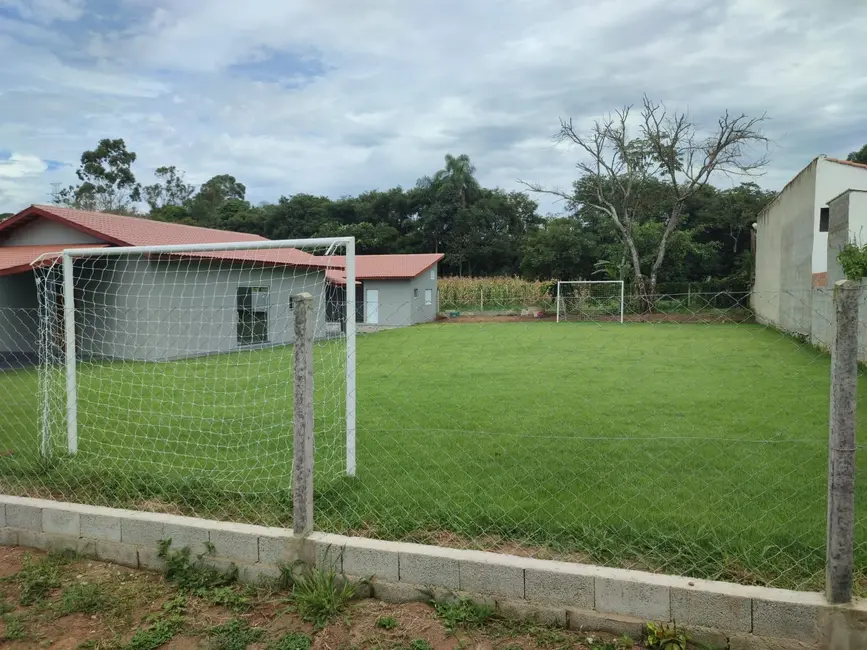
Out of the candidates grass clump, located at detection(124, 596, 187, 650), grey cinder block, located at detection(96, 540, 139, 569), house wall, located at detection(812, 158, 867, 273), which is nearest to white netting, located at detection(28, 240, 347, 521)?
grey cinder block, located at detection(96, 540, 139, 569)

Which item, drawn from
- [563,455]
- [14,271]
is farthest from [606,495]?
[14,271]

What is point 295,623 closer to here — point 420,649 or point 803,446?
point 420,649

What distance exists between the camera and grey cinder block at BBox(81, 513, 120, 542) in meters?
3.62

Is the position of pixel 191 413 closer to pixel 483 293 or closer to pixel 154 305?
pixel 154 305

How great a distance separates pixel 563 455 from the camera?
532 centimetres

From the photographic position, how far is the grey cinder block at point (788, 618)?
258 cm

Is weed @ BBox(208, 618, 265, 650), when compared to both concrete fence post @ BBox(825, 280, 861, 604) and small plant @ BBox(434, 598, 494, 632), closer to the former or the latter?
small plant @ BBox(434, 598, 494, 632)

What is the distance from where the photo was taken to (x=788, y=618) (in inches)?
102

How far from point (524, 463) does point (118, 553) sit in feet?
A: 9.80

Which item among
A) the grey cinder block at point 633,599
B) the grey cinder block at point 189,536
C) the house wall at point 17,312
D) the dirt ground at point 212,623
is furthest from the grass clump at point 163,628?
the house wall at point 17,312

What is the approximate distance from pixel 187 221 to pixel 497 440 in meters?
47.5

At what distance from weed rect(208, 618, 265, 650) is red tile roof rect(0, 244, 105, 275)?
39.3 feet

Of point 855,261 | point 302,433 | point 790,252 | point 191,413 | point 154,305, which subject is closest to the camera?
point 302,433

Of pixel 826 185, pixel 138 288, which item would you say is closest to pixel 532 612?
pixel 138 288
